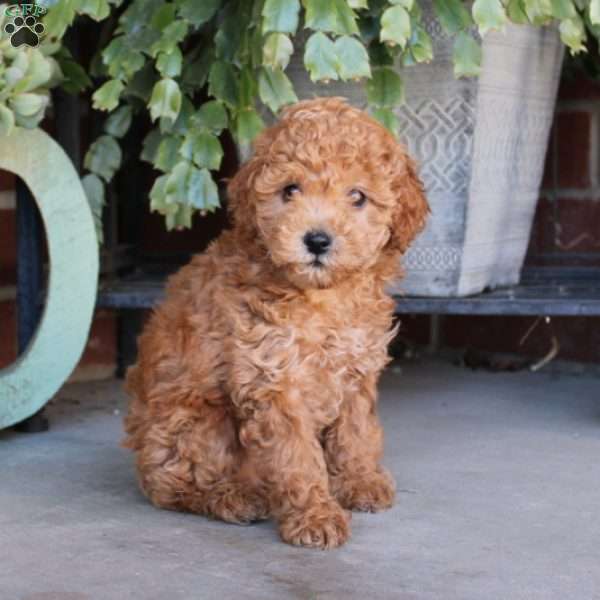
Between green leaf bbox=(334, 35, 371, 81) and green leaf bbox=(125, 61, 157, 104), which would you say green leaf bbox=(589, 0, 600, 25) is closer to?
green leaf bbox=(334, 35, 371, 81)

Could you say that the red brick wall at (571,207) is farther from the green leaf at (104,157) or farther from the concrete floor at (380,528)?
the green leaf at (104,157)

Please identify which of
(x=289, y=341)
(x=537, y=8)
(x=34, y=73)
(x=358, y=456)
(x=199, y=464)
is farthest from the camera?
(x=34, y=73)

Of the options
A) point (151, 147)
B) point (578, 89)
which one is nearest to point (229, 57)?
point (151, 147)

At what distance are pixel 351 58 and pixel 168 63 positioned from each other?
0.54 metres

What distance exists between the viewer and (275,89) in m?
3.34

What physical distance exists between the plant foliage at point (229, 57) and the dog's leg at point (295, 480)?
0.87 m

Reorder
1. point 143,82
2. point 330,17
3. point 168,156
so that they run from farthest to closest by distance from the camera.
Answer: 1. point 143,82
2. point 168,156
3. point 330,17

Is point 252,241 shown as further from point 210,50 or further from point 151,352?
point 210,50

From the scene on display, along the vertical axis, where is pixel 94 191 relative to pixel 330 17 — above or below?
below

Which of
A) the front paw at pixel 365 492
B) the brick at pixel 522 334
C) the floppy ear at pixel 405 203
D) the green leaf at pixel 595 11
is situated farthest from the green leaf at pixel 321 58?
the brick at pixel 522 334

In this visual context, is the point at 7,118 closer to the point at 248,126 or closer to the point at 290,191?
the point at 248,126

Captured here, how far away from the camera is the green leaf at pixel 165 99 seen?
11.1 feet

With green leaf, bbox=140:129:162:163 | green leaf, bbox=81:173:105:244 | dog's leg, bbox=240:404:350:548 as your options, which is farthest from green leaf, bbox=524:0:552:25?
green leaf, bbox=81:173:105:244

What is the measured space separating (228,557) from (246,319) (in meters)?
0.51
